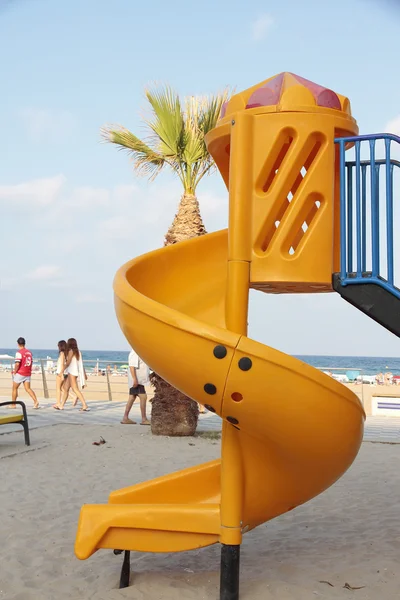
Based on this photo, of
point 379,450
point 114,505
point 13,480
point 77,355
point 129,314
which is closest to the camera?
point 129,314

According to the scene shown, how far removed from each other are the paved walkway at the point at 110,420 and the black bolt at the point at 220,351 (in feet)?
25.5

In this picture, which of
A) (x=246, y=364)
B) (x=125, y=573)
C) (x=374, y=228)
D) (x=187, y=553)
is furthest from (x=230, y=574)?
(x=374, y=228)

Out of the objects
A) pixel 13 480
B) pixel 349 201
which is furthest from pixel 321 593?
pixel 13 480

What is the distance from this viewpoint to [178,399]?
10.8 metres

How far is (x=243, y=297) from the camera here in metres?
4.07

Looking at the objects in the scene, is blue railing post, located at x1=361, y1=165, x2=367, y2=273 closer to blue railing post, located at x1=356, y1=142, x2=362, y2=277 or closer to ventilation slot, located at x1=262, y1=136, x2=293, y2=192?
blue railing post, located at x1=356, y1=142, x2=362, y2=277

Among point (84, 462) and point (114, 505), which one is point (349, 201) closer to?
point (114, 505)

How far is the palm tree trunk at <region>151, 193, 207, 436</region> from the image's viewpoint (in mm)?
10766

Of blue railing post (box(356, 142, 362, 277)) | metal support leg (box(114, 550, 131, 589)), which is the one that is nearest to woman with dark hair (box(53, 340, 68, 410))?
metal support leg (box(114, 550, 131, 589))

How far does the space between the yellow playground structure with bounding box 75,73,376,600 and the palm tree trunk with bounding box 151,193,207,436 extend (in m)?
6.34

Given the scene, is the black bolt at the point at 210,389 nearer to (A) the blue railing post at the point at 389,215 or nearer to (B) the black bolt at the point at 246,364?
(B) the black bolt at the point at 246,364

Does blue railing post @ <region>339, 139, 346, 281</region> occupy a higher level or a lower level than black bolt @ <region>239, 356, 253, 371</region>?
higher

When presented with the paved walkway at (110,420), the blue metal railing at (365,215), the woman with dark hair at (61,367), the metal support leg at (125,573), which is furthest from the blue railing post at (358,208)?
the woman with dark hair at (61,367)

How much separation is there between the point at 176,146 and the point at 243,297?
7.39m
